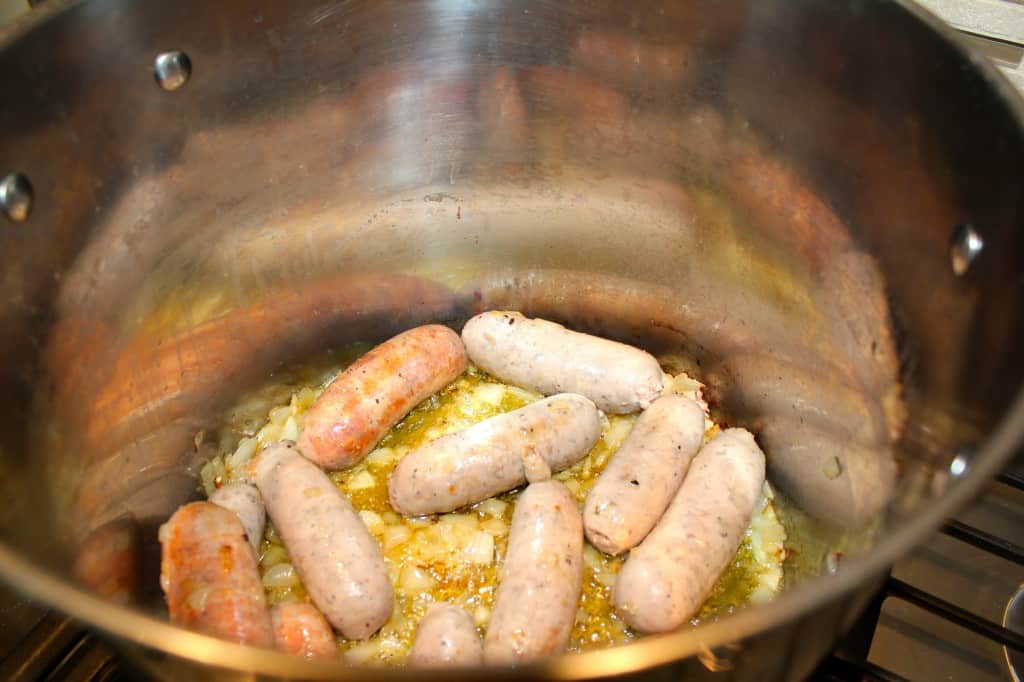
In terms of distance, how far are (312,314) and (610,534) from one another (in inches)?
44.6

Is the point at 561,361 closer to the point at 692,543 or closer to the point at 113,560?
the point at 692,543

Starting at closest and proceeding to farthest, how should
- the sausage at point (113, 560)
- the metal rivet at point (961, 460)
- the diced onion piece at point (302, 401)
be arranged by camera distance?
the metal rivet at point (961, 460) → the sausage at point (113, 560) → the diced onion piece at point (302, 401)

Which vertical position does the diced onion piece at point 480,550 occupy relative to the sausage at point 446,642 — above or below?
below

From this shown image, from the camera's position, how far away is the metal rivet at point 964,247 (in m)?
1.62

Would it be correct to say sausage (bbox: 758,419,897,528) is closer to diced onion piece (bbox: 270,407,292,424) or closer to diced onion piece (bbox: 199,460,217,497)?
diced onion piece (bbox: 270,407,292,424)

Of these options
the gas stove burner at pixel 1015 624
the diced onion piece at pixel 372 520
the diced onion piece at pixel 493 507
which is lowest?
the diced onion piece at pixel 372 520

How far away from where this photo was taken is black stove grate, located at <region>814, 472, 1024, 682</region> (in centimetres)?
168

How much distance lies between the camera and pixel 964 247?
166cm

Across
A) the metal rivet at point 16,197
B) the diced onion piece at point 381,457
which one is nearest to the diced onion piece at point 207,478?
the diced onion piece at point 381,457

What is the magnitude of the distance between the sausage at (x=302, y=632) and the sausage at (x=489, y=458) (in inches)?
15.6

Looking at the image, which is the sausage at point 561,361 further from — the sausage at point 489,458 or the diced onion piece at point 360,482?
the diced onion piece at point 360,482

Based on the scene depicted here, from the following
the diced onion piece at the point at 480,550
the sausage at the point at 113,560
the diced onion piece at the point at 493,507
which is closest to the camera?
the sausage at the point at 113,560

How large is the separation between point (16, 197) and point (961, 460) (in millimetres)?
1881

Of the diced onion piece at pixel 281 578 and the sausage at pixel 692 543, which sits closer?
the sausage at pixel 692 543
